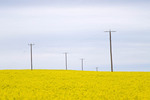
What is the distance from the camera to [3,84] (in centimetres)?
2625

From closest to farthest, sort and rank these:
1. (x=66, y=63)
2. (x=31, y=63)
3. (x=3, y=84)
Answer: (x=3, y=84) < (x=31, y=63) < (x=66, y=63)

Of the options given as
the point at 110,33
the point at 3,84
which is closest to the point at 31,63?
the point at 110,33

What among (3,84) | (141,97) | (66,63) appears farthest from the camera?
(66,63)

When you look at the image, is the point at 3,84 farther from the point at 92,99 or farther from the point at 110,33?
the point at 110,33

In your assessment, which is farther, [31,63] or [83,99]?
[31,63]

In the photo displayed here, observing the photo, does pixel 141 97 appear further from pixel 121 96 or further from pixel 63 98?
pixel 63 98

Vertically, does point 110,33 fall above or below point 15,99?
above

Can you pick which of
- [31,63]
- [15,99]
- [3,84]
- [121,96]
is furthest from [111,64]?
[15,99]

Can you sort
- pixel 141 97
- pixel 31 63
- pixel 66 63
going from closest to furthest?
pixel 141 97, pixel 31 63, pixel 66 63

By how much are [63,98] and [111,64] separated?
33.3m

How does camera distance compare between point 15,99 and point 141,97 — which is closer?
point 15,99

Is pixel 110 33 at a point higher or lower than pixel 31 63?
higher

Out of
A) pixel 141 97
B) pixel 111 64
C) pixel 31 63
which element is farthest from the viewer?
pixel 31 63

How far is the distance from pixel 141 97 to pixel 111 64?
31963mm
